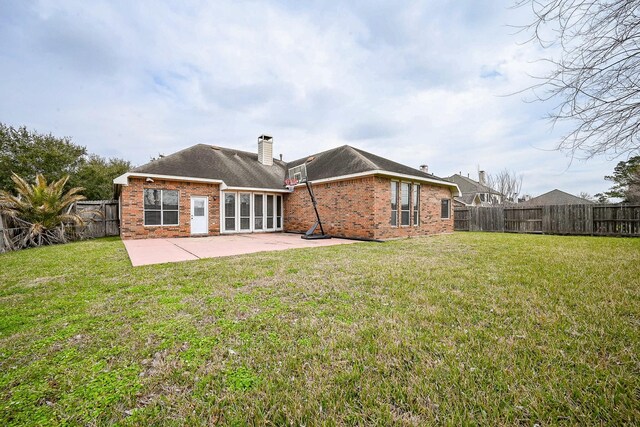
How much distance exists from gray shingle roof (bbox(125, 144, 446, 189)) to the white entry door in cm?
123

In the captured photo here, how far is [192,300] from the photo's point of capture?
3586 millimetres

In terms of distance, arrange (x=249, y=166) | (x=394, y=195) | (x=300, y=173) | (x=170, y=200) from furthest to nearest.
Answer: (x=249, y=166) → (x=300, y=173) → (x=170, y=200) → (x=394, y=195)

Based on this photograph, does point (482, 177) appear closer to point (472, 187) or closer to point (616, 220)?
point (472, 187)

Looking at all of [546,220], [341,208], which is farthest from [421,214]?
[546,220]

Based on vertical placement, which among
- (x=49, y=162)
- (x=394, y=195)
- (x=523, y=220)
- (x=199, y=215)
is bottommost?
(x=523, y=220)

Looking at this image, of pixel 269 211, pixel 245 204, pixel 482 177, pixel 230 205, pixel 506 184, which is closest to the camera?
pixel 230 205

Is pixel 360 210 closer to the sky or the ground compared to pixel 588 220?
closer to the sky

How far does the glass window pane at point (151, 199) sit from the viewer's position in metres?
11.4

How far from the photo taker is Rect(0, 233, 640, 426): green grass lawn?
1632mm

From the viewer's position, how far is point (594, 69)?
291 centimetres

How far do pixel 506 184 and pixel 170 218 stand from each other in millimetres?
41735

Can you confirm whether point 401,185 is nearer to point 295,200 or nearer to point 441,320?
point 295,200

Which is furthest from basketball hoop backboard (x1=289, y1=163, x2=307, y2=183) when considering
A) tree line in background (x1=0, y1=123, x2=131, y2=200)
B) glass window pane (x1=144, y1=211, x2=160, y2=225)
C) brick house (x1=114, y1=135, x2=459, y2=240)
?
tree line in background (x1=0, y1=123, x2=131, y2=200)

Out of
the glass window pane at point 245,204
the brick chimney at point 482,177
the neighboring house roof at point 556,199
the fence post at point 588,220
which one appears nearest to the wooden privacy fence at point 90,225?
the glass window pane at point 245,204
